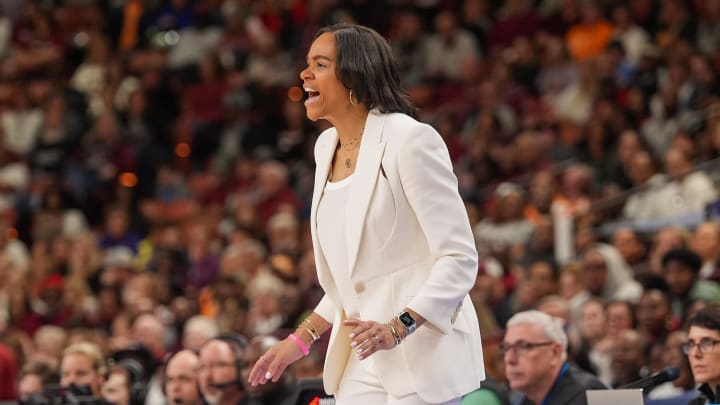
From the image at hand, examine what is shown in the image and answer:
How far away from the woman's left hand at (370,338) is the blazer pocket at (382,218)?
0.28 metres

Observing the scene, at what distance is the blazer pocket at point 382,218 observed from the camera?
3676mm

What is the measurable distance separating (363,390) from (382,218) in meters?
0.46

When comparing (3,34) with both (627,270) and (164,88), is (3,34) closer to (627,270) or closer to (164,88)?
(164,88)

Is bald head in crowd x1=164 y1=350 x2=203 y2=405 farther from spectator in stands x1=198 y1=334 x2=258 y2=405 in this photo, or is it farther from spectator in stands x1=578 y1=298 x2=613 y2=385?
spectator in stands x1=578 y1=298 x2=613 y2=385

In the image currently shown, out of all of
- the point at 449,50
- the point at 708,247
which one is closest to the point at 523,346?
the point at 708,247

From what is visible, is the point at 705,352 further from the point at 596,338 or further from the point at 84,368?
the point at 84,368

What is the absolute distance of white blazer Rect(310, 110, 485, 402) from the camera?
3588 millimetres

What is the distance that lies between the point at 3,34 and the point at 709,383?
12687mm

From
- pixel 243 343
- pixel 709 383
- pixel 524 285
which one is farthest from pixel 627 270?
pixel 709 383

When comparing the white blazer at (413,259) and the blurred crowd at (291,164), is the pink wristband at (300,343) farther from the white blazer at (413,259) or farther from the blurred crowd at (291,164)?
the blurred crowd at (291,164)

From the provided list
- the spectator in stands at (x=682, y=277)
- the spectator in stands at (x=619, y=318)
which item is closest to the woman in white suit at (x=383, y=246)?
the spectator in stands at (x=619, y=318)

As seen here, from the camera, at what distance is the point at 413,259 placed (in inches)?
146

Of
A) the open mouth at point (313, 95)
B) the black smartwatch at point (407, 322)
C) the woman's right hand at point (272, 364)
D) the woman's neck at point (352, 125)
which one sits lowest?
the woman's right hand at point (272, 364)

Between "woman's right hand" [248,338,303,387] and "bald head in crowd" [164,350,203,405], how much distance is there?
3.11m
